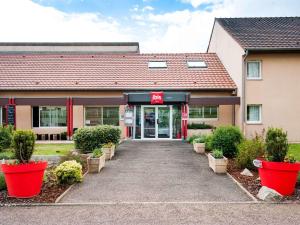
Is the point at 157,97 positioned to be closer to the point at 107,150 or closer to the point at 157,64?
the point at 157,64

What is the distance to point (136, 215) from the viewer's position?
696 centimetres

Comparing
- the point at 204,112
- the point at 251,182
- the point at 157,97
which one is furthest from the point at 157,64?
the point at 251,182

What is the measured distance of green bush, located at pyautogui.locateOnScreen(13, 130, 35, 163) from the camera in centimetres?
810

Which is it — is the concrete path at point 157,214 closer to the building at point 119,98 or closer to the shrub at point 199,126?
the building at point 119,98

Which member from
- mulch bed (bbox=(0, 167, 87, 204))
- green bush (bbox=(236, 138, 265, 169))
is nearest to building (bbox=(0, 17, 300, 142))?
green bush (bbox=(236, 138, 265, 169))

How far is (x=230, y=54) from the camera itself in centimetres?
2331

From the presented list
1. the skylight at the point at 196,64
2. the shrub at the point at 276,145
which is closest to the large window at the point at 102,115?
the skylight at the point at 196,64

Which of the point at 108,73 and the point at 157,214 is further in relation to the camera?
the point at 108,73

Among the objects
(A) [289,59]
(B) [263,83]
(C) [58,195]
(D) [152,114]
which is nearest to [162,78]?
(D) [152,114]

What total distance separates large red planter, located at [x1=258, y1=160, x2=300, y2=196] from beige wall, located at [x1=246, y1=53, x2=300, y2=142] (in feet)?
41.9

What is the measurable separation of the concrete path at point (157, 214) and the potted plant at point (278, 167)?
2.50 ft

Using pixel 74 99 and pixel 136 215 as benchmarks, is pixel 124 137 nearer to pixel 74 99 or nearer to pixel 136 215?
pixel 74 99

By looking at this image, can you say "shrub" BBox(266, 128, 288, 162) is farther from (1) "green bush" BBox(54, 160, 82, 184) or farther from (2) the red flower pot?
(2) the red flower pot

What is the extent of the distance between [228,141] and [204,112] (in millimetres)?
9441
